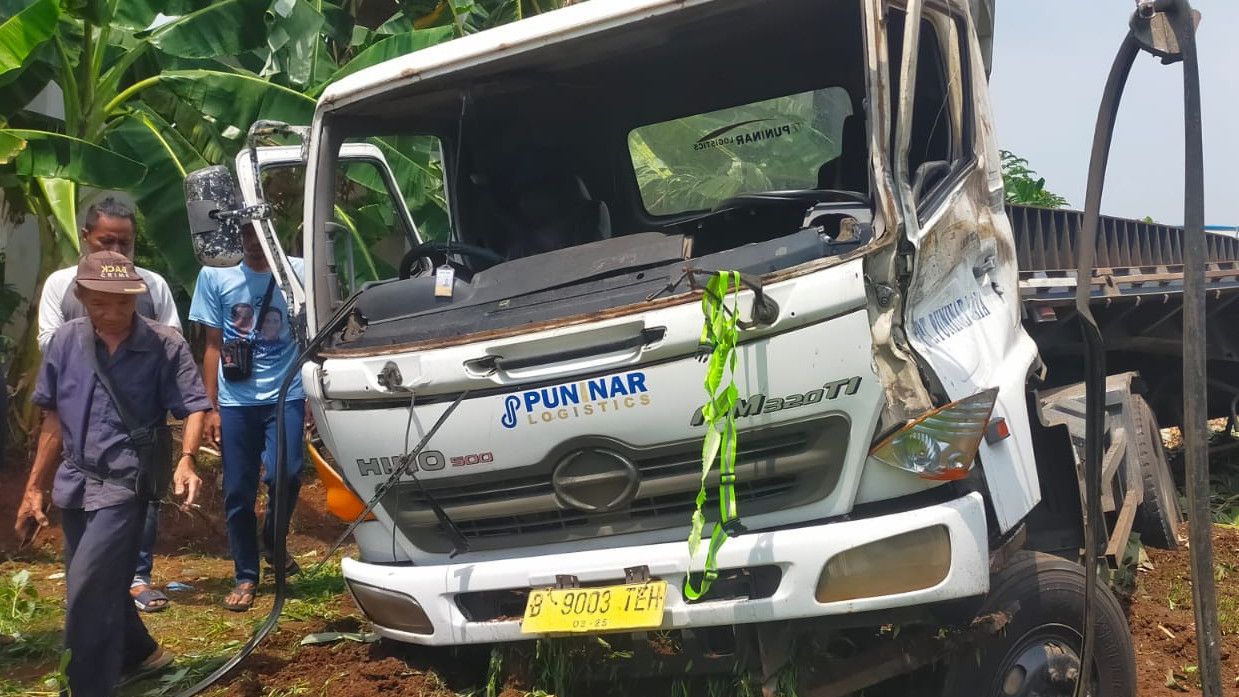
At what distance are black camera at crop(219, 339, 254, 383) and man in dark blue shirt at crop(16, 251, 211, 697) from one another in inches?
45.3

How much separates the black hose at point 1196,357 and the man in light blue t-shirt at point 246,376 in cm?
396

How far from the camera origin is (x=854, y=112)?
4.61 metres

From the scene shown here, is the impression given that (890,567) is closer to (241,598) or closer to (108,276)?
(108,276)

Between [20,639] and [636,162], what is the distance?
11.5 feet

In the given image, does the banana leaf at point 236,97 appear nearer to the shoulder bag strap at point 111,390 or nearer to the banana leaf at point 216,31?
the banana leaf at point 216,31

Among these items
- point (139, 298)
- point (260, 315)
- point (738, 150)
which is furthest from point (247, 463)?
point (738, 150)

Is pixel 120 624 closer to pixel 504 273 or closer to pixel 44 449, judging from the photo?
pixel 44 449

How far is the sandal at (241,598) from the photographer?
5.61 m

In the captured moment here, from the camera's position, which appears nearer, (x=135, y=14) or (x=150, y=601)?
(x=150, y=601)

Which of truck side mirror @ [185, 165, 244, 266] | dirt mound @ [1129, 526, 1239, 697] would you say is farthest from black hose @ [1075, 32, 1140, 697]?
truck side mirror @ [185, 165, 244, 266]

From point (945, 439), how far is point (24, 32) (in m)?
5.70

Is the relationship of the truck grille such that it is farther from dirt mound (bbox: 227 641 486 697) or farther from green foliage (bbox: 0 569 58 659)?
green foliage (bbox: 0 569 58 659)

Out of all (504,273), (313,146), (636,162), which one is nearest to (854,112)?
(636,162)

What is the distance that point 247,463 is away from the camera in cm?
571
